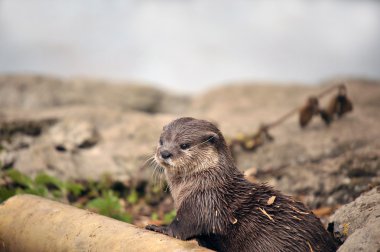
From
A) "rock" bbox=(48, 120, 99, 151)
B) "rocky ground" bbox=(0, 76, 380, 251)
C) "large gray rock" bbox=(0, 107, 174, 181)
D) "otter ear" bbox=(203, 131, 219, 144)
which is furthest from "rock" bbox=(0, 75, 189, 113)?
"otter ear" bbox=(203, 131, 219, 144)

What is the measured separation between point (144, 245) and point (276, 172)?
2704mm

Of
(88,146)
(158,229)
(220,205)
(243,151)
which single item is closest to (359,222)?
(220,205)

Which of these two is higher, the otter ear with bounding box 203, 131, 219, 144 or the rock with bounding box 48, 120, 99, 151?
the otter ear with bounding box 203, 131, 219, 144

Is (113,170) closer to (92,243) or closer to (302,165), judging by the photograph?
(302,165)

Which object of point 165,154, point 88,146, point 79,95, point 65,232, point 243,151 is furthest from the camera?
point 79,95

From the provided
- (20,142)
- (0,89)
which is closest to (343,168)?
(20,142)

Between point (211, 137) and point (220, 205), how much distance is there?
443 millimetres

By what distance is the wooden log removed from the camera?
2.92 m

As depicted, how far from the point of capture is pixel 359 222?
124 inches

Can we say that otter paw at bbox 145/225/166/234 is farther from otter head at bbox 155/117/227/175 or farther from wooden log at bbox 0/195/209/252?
otter head at bbox 155/117/227/175

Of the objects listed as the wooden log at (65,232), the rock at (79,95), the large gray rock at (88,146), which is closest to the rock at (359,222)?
the wooden log at (65,232)

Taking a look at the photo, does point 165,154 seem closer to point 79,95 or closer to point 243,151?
point 243,151

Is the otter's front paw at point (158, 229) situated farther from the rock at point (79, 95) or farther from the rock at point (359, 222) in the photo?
the rock at point (79, 95)

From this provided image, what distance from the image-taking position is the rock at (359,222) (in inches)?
102
